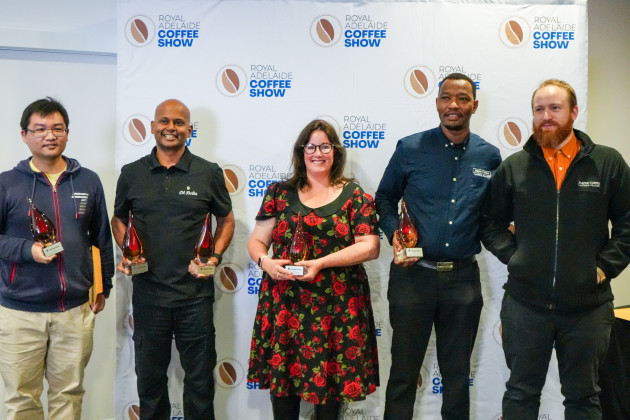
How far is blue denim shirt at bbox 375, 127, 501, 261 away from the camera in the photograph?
246 cm

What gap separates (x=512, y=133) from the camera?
318 cm

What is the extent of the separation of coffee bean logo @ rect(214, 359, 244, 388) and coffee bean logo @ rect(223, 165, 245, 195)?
3.35 feet

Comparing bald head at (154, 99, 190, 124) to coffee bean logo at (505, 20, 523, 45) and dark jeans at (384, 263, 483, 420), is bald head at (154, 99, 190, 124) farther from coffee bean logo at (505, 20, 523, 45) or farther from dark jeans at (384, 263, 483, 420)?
coffee bean logo at (505, 20, 523, 45)

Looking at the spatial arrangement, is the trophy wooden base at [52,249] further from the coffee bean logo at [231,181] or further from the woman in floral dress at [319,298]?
the coffee bean logo at [231,181]

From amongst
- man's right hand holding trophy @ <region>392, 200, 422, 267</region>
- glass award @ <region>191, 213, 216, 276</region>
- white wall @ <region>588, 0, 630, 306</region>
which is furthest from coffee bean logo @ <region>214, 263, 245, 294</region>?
white wall @ <region>588, 0, 630, 306</region>

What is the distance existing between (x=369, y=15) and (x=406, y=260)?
160 centimetres

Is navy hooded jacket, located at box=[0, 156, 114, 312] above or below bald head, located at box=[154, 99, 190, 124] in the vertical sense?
below

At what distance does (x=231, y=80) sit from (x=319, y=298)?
1.45 metres

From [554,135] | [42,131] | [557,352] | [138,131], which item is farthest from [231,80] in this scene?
[557,352]

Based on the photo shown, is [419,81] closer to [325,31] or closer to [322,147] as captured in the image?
[325,31]

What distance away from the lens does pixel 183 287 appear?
2.60m

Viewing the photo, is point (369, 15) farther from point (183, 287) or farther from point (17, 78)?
point (17, 78)

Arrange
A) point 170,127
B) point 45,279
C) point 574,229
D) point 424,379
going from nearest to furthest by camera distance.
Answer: point 574,229, point 45,279, point 170,127, point 424,379

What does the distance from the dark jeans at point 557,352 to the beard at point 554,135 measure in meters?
0.69
